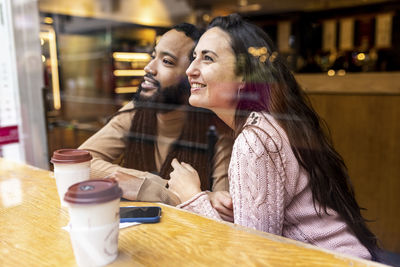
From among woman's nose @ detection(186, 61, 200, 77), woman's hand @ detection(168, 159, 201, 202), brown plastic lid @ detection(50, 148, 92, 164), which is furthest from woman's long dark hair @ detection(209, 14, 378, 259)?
brown plastic lid @ detection(50, 148, 92, 164)

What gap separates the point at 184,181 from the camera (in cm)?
133

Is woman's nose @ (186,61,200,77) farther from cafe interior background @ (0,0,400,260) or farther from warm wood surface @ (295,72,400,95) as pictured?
warm wood surface @ (295,72,400,95)

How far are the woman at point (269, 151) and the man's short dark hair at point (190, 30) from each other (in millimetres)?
40

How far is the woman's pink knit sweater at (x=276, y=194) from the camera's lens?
1065 millimetres

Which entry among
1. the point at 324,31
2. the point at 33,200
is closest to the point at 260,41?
the point at 33,200

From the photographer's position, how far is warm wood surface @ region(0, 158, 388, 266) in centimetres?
77

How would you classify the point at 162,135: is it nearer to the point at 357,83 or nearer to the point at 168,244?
the point at 168,244

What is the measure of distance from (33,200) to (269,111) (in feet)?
2.61

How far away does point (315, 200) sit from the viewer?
1105mm

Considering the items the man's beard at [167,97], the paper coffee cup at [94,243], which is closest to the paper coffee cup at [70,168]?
the paper coffee cup at [94,243]

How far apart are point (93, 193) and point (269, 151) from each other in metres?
0.55

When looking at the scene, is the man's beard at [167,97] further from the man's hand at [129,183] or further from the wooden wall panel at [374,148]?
the wooden wall panel at [374,148]

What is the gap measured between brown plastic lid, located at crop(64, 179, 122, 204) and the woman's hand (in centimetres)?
55

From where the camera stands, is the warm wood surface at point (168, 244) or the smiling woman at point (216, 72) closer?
the warm wood surface at point (168, 244)
